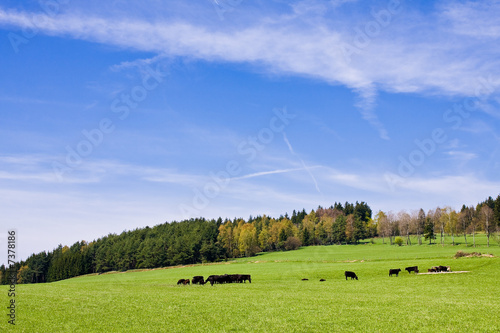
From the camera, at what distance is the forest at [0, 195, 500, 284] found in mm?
144500

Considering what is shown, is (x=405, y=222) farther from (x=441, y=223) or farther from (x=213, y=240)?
(x=213, y=240)

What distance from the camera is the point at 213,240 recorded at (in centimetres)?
14900

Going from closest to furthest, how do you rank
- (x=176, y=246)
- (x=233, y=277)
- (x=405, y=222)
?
(x=233, y=277) < (x=176, y=246) < (x=405, y=222)

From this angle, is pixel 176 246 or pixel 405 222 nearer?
pixel 176 246

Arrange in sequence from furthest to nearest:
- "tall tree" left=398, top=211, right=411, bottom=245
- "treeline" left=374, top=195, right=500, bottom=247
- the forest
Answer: "tall tree" left=398, top=211, right=411, bottom=245
the forest
"treeline" left=374, top=195, right=500, bottom=247

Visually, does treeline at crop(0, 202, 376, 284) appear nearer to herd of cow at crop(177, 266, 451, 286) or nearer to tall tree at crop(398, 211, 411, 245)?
tall tree at crop(398, 211, 411, 245)

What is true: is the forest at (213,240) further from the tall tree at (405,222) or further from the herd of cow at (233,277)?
the herd of cow at (233,277)

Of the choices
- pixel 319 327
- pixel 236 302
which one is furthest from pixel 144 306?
pixel 319 327

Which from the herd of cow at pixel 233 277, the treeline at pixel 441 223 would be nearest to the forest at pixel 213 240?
the treeline at pixel 441 223

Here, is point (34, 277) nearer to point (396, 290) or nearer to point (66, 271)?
point (66, 271)

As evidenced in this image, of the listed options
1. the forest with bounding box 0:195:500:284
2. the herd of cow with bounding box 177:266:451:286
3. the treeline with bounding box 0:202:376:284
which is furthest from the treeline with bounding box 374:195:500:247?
the herd of cow with bounding box 177:266:451:286

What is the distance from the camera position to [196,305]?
26781 millimetres

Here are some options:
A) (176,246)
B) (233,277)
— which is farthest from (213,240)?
(233,277)

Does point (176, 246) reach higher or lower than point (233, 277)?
lower
